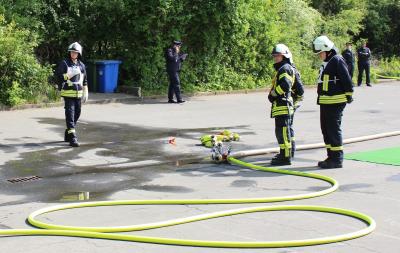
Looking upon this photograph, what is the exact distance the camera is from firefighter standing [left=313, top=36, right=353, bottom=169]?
9.62m

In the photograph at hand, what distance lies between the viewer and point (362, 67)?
24844 millimetres

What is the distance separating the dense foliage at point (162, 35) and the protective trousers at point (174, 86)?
4.29 feet

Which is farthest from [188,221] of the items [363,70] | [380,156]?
[363,70]

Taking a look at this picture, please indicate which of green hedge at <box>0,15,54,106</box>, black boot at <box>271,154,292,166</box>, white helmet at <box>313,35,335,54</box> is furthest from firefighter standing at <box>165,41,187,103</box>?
white helmet at <box>313,35,335,54</box>

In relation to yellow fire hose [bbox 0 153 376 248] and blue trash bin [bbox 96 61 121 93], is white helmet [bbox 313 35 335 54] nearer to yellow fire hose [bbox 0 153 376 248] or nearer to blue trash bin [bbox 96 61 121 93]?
yellow fire hose [bbox 0 153 376 248]

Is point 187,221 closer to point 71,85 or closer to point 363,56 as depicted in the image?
point 71,85

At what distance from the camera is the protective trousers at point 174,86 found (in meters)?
18.1

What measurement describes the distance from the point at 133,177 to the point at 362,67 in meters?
17.4

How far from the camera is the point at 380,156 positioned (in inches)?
424

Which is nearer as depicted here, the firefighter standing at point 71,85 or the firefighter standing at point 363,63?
the firefighter standing at point 71,85

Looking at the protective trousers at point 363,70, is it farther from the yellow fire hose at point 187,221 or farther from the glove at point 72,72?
the yellow fire hose at point 187,221

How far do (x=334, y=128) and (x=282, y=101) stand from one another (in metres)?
0.86

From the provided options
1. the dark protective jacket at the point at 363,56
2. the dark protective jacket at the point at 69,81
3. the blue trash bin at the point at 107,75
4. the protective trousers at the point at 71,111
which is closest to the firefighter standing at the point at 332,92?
the dark protective jacket at the point at 69,81

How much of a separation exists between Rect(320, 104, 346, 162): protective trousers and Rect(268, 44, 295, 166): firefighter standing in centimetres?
54
